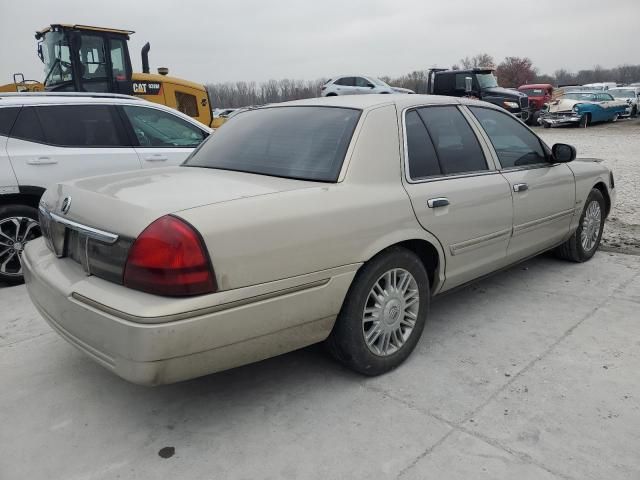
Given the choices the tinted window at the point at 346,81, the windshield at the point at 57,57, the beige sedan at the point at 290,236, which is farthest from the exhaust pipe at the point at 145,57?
the tinted window at the point at 346,81

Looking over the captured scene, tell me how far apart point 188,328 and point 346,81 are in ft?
75.4

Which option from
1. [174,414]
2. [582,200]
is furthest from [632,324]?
[174,414]

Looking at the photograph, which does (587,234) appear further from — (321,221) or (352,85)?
(352,85)

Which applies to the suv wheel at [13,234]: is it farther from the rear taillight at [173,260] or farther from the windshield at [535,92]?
the windshield at [535,92]

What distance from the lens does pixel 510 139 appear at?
4043mm

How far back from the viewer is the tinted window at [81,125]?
4.94m

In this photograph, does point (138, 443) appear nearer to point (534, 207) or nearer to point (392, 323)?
point (392, 323)

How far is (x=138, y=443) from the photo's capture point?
8.08ft

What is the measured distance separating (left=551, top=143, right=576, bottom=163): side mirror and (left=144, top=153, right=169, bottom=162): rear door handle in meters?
3.72

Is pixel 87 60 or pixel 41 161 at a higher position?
pixel 87 60

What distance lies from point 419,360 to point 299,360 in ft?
2.37

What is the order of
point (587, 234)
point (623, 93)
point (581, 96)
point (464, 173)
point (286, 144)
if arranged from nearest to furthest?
1. point (286, 144)
2. point (464, 173)
3. point (587, 234)
4. point (581, 96)
5. point (623, 93)

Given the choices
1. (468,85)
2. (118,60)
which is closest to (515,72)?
(468,85)

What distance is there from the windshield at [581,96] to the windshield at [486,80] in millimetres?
3759
